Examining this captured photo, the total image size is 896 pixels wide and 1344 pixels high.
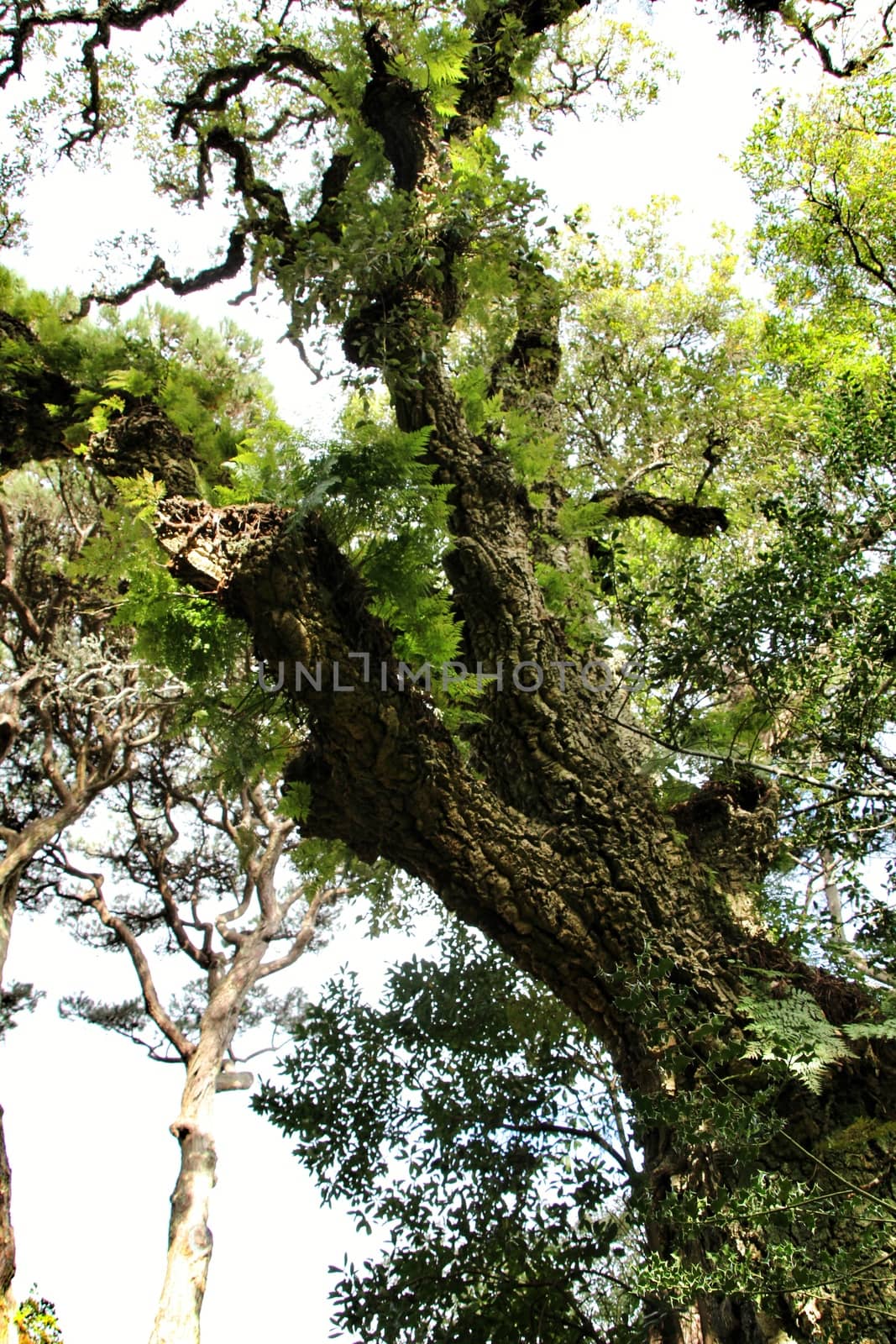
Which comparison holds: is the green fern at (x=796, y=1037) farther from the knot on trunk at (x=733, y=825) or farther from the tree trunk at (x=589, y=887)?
the knot on trunk at (x=733, y=825)

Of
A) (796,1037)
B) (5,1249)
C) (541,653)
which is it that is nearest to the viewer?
(796,1037)

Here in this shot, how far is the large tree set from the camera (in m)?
3.02

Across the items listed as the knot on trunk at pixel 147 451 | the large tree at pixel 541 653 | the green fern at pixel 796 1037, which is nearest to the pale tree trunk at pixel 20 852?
the large tree at pixel 541 653

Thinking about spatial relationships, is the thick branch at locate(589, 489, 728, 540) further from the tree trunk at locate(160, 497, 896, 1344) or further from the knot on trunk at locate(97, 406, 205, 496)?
the knot on trunk at locate(97, 406, 205, 496)

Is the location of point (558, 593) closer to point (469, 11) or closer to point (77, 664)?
point (469, 11)

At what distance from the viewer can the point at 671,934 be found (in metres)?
3.52

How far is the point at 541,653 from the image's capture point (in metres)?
4.24

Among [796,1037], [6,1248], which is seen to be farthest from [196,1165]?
[796,1037]

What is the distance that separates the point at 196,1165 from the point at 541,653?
7956 millimetres

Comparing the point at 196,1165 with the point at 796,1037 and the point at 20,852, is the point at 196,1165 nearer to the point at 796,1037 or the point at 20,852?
the point at 20,852

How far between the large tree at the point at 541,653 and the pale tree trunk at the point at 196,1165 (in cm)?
669

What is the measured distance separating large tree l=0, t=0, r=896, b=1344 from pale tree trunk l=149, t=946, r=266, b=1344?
21.9 ft

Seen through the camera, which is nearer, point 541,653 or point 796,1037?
point 796,1037

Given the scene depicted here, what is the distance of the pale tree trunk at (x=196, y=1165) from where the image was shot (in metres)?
8.12
